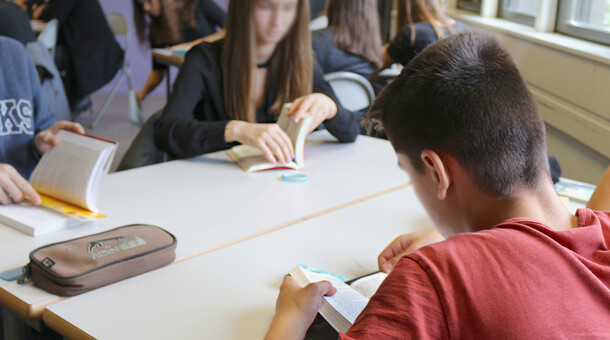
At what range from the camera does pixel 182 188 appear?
170cm

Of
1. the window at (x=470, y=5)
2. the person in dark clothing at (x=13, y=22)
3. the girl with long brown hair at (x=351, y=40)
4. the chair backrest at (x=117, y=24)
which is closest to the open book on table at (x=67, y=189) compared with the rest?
the person in dark clothing at (x=13, y=22)

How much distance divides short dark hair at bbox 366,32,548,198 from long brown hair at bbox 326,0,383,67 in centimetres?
229

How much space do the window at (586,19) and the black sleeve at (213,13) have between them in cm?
245

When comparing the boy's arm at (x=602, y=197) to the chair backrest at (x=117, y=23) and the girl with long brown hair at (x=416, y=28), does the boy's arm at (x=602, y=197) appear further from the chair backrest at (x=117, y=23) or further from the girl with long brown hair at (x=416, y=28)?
the chair backrest at (x=117, y=23)

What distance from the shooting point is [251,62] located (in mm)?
2121

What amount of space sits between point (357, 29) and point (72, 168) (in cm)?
204

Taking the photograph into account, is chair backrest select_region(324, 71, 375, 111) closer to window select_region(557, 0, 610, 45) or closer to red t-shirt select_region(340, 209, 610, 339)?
window select_region(557, 0, 610, 45)

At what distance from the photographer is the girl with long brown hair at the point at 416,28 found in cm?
320

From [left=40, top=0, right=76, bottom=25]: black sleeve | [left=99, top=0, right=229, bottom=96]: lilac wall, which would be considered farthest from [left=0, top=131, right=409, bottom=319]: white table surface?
[left=99, top=0, right=229, bottom=96]: lilac wall

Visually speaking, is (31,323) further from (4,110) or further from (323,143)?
(323,143)

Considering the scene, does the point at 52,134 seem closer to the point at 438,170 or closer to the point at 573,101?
the point at 438,170

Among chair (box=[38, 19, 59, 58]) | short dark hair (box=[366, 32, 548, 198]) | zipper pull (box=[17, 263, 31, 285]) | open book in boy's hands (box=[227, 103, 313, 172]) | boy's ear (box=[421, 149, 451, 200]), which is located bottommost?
chair (box=[38, 19, 59, 58])

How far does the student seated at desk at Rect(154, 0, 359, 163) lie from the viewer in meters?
2.01

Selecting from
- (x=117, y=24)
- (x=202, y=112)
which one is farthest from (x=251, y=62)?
(x=117, y=24)
